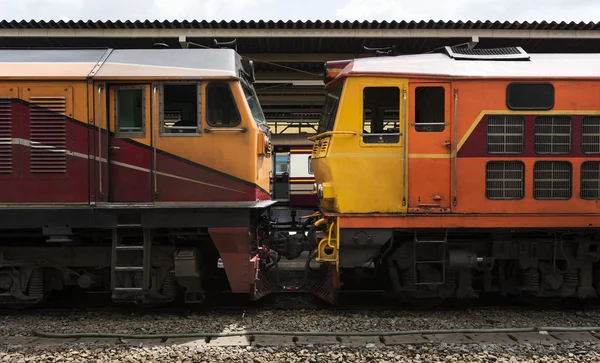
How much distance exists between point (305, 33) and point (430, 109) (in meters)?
3.81

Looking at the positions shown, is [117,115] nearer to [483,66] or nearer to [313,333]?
[313,333]

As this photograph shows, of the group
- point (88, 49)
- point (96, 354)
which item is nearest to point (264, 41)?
point (88, 49)

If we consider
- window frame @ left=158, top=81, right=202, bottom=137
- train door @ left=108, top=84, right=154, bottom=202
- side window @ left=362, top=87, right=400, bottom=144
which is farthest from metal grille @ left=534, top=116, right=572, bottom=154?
train door @ left=108, top=84, right=154, bottom=202

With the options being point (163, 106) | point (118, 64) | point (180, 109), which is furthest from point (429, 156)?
point (118, 64)

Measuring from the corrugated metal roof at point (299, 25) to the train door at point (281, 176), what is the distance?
7244 millimetres

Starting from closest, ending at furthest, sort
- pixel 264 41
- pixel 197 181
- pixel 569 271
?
pixel 197 181, pixel 569 271, pixel 264 41

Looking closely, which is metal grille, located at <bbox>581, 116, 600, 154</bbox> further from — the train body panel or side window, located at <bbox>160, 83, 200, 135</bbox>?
side window, located at <bbox>160, 83, 200, 135</bbox>

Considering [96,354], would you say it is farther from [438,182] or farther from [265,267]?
[438,182]

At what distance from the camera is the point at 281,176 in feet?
53.0

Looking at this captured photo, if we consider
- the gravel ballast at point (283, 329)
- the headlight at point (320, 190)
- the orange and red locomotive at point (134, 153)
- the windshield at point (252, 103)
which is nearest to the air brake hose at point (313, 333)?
the gravel ballast at point (283, 329)

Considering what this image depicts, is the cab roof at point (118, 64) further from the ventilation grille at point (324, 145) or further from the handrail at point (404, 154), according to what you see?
the handrail at point (404, 154)

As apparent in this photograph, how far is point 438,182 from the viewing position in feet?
21.4

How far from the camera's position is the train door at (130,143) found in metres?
6.39

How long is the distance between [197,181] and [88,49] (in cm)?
255
